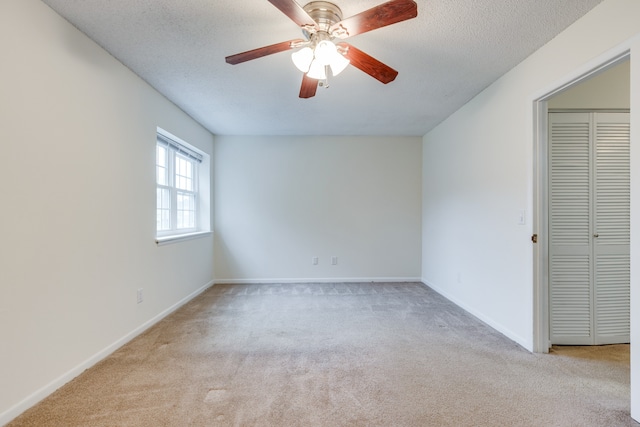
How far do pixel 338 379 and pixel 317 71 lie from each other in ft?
6.37

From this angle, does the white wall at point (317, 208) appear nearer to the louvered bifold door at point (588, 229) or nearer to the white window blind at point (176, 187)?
the white window blind at point (176, 187)

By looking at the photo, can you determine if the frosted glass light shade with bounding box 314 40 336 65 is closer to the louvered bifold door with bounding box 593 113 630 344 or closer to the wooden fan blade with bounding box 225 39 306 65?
the wooden fan blade with bounding box 225 39 306 65

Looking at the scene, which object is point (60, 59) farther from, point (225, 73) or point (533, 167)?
point (533, 167)

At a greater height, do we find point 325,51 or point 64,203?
point 325,51

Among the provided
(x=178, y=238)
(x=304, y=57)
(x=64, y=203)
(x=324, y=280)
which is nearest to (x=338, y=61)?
(x=304, y=57)

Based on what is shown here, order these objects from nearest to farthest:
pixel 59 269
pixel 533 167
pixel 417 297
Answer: pixel 59 269 < pixel 533 167 < pixel 417 297

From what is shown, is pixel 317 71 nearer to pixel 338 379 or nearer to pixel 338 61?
pixel 338 61

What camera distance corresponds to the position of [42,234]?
180cm

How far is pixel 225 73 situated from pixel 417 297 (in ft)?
11.0

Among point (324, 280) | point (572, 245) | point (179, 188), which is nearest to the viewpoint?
point (572, 245)

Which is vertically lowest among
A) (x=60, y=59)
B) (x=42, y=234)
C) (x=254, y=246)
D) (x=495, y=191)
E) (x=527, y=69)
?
(x=254, y=246)

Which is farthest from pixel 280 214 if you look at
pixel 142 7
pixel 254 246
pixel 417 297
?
pixel 142 7

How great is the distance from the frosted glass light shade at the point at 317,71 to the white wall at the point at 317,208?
290 cm

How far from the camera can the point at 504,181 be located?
2.76 m
